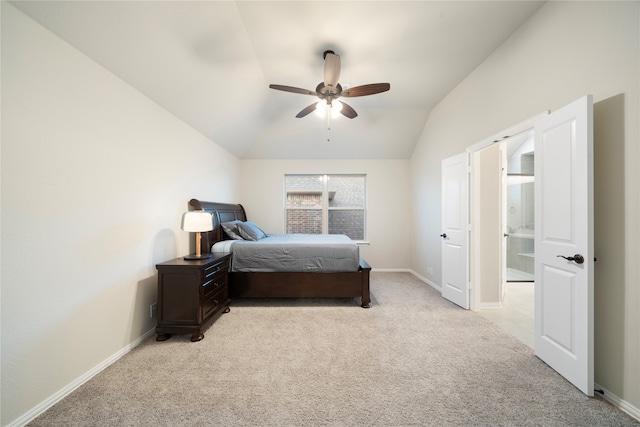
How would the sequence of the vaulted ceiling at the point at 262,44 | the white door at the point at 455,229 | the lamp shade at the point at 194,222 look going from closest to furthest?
the vaulted ceiling at the point at 262,44
the lamp shade at the point at 194,222
the white door at the point at 455,229

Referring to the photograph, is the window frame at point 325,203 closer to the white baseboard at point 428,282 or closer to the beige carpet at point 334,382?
the white baseboard at point 428,282

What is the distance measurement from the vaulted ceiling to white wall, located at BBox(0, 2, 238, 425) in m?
0.22

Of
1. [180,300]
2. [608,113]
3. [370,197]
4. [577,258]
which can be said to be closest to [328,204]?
[370,197]

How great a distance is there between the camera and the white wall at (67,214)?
1.37 meters

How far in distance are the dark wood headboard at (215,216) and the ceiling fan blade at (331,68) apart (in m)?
2.25

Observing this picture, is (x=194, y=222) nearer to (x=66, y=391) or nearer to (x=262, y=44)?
(x=66, y=391)

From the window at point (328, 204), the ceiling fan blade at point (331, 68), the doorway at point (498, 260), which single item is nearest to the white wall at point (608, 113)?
the doorway at point (498, 260)

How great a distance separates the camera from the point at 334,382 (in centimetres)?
175

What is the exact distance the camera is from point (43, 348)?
1509 millimetres

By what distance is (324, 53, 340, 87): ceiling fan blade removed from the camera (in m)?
2.19

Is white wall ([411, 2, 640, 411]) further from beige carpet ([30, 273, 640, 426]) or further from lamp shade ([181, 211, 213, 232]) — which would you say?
lamp shade ([181, 211, 213, 232])

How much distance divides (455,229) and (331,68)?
8.81ft

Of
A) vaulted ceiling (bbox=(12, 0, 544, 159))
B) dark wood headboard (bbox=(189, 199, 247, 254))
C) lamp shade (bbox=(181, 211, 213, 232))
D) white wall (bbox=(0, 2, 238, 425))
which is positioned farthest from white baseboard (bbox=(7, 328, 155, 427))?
vaulted ceiling (bbox=(12, 0, 544, 159))

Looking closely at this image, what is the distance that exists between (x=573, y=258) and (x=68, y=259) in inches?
142
